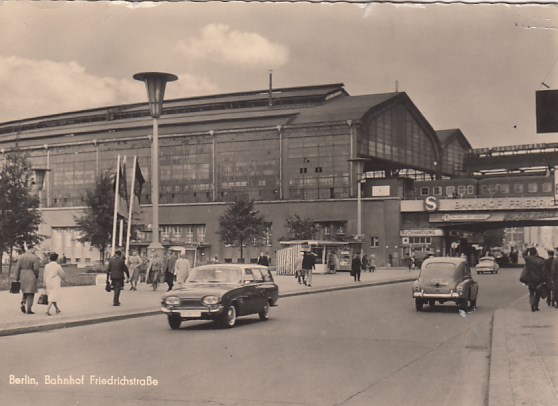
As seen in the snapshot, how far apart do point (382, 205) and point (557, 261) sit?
5789cm

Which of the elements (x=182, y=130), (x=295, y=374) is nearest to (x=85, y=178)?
(x=182, y=130)

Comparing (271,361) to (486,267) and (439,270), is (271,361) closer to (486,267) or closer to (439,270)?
(439,270)

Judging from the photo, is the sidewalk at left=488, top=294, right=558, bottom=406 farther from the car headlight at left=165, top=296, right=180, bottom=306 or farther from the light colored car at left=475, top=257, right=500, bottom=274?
the light colored car at left=475, top=257, right=500, bottom=274

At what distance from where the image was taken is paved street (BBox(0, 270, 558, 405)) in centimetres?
833

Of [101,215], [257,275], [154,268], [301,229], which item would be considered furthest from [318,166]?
[257,275]

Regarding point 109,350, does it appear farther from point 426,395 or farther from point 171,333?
point 426,395

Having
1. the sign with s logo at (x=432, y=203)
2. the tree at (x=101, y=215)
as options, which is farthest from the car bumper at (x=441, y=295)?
the sign with s logo at (x=432, y=203)

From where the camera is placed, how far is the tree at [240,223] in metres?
70.7

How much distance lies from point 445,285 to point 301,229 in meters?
53.1

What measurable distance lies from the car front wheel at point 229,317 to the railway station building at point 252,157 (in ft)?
193

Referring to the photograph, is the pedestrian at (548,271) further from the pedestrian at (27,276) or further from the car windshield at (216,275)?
the pedestrian at (27,276)

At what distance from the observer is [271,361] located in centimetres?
1068

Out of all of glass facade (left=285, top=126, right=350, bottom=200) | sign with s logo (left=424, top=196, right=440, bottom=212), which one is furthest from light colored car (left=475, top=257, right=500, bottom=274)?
glass facade (left=285, top=126, right=350, bottom=200)

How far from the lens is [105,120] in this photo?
277 feet
